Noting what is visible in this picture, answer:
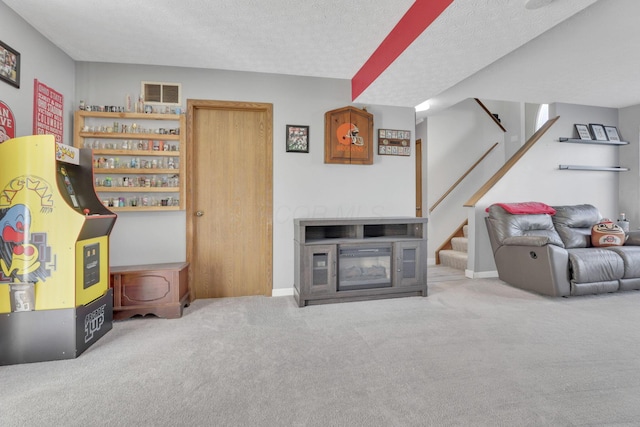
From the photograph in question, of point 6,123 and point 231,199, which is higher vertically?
point 6,123

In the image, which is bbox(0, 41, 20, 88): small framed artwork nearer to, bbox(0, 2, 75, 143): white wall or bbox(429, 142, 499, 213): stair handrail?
bbox(0, 2, 75, 143): white wall

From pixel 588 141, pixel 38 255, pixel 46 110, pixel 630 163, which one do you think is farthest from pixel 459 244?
pixel 46 110

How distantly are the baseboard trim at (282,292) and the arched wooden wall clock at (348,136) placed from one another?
1.54 meters

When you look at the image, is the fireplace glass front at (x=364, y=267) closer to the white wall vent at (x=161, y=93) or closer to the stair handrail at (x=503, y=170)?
the stair handrail at (x=503, y=170)

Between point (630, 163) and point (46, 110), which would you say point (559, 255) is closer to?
point (630, 163)

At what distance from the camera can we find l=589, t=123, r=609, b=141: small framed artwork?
179 inches

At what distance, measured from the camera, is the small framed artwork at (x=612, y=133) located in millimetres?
4609

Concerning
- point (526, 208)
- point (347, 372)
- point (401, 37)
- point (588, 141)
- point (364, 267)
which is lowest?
point (347, 372)

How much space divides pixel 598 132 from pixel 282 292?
17.1 feet

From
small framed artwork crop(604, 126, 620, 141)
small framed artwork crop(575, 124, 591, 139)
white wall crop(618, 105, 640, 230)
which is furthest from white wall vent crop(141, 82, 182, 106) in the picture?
white wall crop(618, 105, 640, 230)

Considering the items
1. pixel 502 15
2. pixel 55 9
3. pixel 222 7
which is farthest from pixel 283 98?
pixel 502 15

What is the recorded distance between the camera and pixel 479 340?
7.29ft

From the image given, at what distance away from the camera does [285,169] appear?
135 inches

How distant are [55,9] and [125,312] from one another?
8.01ft
